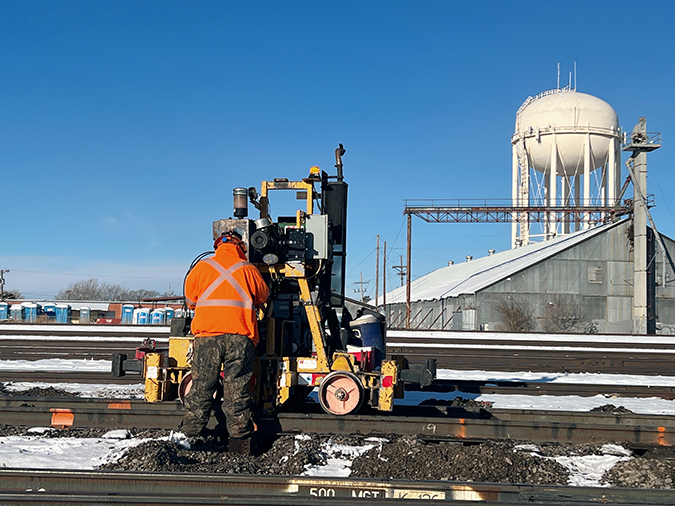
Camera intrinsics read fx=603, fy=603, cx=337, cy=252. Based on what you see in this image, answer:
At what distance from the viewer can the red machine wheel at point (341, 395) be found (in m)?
6.47

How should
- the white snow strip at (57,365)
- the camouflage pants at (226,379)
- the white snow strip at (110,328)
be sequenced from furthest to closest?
the white snow strip at (110,328)
the white snow strip at (57,365)
the camouflage pants at (226,379)

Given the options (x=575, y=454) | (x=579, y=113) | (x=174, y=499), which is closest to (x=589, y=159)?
(x=579, y=113)

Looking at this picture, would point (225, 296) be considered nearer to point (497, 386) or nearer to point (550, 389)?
point (497, 386)

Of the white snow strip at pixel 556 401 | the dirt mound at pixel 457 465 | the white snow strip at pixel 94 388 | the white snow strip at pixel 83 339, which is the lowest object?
the white snow strip at pixel 94 388

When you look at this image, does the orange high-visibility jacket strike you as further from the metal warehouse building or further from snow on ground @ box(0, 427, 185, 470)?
the metal warehouse building

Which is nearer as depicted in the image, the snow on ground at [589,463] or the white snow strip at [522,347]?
the snow on ground at [589,463]

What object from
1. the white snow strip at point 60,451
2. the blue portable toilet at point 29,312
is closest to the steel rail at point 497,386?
the white snow strip at point 60,451

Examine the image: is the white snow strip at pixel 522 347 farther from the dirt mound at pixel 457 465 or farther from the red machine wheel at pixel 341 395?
the dirt mound at pixel 457 465

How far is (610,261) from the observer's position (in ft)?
109

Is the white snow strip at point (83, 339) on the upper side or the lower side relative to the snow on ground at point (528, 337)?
lower

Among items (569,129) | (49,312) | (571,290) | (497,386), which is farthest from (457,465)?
(49,312)

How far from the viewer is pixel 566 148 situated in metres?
45.8

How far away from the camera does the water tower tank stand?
148ft

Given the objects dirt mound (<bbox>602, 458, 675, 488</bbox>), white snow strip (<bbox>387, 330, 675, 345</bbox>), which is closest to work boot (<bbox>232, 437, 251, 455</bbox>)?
dirt mound (<bbox>602, 458, 675, 488</bbox>)
